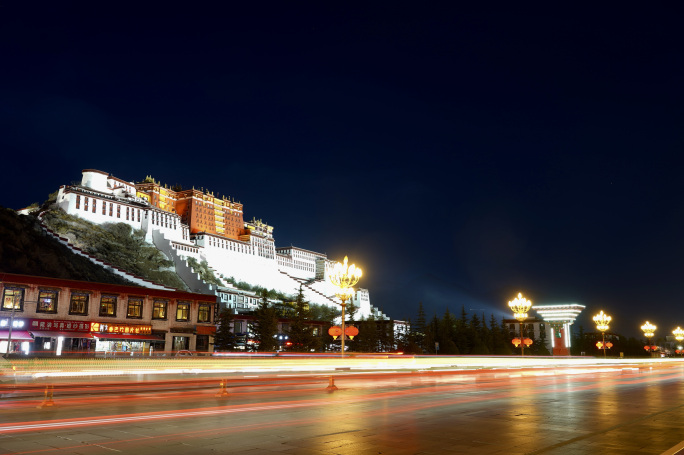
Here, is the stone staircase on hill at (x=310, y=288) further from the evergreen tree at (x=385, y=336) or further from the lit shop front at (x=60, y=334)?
the lit shop front at (x=60, y=334)

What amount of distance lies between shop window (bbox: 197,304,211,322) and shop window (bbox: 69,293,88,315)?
10019 millimetres

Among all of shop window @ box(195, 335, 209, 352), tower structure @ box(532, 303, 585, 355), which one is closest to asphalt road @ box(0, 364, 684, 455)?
tower structure @ box(532, 303, 585, 355)

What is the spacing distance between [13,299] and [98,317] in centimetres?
629

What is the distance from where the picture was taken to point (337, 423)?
32.1 ft

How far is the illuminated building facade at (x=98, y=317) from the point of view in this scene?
38094 mm

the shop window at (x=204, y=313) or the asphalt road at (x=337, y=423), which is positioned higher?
the shop window at (x=204, y=313)

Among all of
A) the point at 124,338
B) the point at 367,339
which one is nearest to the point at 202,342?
the point at 124,338

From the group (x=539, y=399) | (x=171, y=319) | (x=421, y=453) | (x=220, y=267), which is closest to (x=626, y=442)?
(x=421, y=453)

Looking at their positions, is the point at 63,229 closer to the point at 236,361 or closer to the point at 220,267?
the point at 220,267

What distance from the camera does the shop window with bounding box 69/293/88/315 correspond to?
134 feet

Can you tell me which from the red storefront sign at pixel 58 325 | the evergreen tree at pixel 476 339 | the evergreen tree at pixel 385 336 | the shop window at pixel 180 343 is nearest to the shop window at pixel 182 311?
the shop window at pixel 180 343

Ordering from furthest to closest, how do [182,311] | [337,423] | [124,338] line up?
1. [182,311]
2. [124,338]
3. [337,423]

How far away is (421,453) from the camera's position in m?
7.17

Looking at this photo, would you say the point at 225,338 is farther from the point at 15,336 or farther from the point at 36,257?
the point at 36,257
